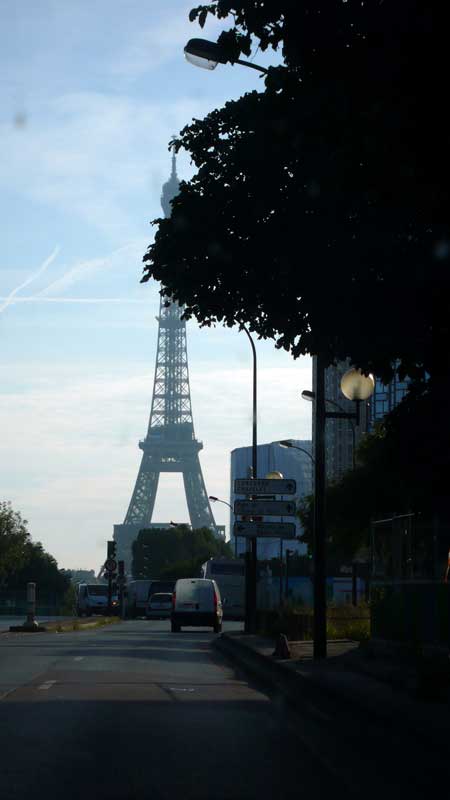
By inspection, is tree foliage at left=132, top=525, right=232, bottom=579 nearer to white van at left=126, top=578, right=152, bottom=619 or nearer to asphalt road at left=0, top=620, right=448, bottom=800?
white van at left=126, top=578, right=152, bottom=619

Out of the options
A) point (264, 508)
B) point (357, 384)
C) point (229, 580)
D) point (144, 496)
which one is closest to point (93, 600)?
point (229, 580)

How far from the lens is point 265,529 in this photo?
36.6 metres

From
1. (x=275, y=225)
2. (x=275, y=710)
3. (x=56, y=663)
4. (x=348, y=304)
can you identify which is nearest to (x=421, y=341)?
(x=348, y=304)

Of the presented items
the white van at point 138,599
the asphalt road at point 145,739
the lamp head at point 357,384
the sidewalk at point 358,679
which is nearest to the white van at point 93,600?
the white van at point 138,599

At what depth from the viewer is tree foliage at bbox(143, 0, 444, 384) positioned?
43.0 feet

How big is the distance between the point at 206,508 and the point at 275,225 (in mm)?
166085

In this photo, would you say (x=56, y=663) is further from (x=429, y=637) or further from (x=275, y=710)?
(x=275, y=710)

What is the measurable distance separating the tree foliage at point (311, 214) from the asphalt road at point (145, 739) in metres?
4.72

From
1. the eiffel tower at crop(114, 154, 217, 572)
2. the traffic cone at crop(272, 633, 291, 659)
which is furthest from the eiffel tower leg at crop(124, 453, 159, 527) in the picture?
the traffic cone at crop(272, 633, 291, 659)

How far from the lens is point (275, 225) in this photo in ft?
58.5

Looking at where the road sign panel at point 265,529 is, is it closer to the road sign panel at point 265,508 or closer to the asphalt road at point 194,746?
the road sign panel at point 265,508

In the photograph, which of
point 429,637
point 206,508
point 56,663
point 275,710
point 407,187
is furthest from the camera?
point 206,508

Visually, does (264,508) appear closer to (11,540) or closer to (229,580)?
(229,580)

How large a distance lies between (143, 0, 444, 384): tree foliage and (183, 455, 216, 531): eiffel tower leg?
6434 inches
